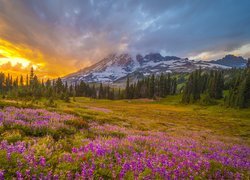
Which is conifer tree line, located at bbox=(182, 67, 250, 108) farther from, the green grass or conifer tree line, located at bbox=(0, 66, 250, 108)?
the green grass

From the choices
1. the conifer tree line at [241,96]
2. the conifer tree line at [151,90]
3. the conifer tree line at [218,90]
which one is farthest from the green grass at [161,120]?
the conifer tree line at [151,90]

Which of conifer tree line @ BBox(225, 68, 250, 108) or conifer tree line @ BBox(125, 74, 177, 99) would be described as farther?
conifer tree line @ BBox(125, 74, 177, 99)

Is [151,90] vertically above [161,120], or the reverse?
[151,90]

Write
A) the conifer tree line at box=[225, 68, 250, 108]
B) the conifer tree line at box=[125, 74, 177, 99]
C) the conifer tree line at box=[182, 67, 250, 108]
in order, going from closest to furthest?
1. the conifer tree line at box=[225, 68, 250, 108]
2. the conifer tree line at box=[182, 67, 250, 108]
3. the conifer tree line at box=[125, 74, 177, 99]

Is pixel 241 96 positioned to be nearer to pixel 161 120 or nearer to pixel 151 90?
pixel 161 120

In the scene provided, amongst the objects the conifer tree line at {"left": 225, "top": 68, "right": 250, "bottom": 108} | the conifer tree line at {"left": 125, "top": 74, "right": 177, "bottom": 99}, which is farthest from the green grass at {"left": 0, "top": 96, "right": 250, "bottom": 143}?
the conifer tree line at {"left": 125, "top": 74, "right": 177, "bottom": 99}

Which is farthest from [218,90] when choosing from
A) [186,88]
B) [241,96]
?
[241,96]

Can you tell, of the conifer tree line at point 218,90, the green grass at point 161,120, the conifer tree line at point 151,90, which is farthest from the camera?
the conifer tree line at point 151,90

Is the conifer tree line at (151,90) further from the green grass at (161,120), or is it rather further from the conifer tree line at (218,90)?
the green grass at (161,120)

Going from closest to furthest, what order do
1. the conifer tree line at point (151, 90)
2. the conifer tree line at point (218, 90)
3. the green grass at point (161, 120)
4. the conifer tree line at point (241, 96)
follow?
the green grass at point (161, 120)
the conifer tree line at point (241, 96)
the conifer tree line at point (218, 90)
the conifer tree line at point (151, 90)

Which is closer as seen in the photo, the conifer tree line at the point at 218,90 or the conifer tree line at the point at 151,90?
the conifer tree line at the point at 218,90

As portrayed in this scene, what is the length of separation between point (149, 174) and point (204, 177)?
6.68 ft

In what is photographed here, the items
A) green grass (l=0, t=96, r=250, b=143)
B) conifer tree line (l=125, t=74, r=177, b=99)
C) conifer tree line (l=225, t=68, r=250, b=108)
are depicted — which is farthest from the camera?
conifer tree line (l=125, t=74, r=177, b=99)

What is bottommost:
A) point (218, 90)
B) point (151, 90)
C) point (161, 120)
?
point (161, 120)
